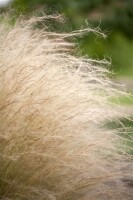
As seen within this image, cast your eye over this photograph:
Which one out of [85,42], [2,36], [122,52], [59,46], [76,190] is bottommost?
[76,190]

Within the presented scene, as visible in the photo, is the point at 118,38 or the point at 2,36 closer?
the point at 2,36

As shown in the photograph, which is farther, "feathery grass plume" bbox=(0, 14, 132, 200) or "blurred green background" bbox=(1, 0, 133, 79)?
"blurred green background" bbox=(1, 0, 133, 79)

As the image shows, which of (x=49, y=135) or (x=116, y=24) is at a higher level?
(x=116, y=24)

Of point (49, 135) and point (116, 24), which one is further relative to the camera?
point (116, 24)

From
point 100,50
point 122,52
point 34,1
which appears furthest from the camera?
point 122,52

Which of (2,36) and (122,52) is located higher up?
(122,52)

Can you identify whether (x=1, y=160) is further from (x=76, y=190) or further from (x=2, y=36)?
(x=2, y=36)

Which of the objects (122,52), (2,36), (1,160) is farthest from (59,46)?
(122,52)

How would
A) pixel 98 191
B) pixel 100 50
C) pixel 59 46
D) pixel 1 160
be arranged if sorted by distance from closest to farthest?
pixel 1 160 → pixel 98 191 → pixel 59 46 → pixel 100 50
